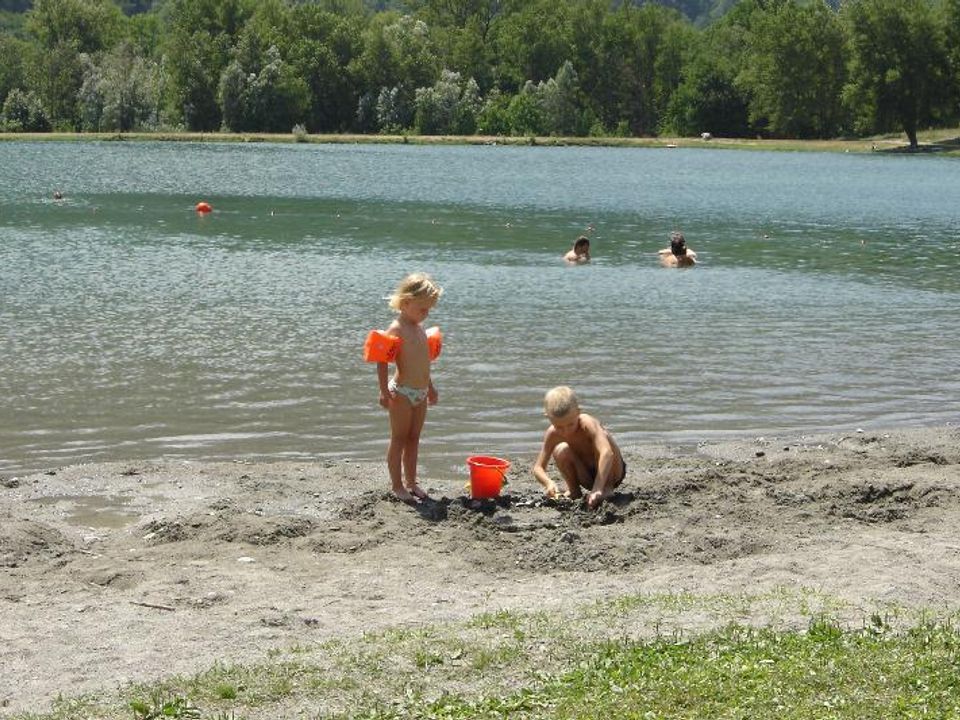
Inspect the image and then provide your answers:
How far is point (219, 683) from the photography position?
Answer: 20.4ft

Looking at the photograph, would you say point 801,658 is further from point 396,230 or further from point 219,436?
point 396,230

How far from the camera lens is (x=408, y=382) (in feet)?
34.1

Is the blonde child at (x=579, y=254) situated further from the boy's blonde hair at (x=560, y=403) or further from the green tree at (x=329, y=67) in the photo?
the green tree at (x=329, y=67)

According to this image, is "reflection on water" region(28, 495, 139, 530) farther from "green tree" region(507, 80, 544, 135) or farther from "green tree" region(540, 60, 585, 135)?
"green tree" region(540, 60, 585, 135)

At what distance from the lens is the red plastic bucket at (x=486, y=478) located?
10.2 metres

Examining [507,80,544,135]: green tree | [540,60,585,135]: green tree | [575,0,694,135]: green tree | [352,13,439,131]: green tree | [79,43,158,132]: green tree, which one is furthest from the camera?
[575,0,694,135]: green tree

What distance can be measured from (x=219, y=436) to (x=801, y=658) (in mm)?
7865

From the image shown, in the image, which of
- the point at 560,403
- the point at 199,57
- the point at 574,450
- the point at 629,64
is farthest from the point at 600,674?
the point at 629,64

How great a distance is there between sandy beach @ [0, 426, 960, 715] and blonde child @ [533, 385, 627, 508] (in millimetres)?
189

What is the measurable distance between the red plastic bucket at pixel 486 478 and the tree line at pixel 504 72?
330ft

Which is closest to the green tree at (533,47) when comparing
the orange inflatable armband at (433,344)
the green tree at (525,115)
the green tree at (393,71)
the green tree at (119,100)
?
the green tree at (393,71)

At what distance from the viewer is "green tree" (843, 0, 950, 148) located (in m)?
106

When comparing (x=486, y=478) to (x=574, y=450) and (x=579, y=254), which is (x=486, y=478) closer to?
(x=574, y=450)

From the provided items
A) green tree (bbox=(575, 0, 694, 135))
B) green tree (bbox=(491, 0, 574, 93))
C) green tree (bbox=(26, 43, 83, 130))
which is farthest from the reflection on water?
green tree (bbox=(491, 0, 574, 93))
